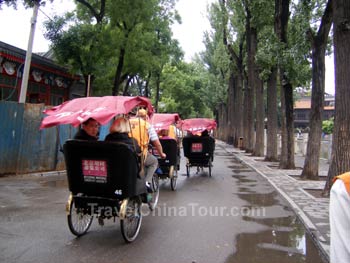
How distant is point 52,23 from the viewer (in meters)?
19.3

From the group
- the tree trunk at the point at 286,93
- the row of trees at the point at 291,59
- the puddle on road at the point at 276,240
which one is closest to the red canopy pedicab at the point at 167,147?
the puddle on road at the point at 276,240

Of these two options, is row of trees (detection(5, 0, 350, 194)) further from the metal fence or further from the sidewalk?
the metal fence

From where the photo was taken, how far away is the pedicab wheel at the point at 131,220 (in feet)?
18.9

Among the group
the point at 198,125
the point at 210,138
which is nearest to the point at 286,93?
the point at 210,138

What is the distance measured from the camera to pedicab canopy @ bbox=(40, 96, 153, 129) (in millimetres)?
5203

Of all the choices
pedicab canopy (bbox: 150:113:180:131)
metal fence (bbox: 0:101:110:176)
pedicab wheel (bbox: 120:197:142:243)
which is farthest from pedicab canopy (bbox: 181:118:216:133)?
pedicab wheel (bbox: 120:197:142:243)

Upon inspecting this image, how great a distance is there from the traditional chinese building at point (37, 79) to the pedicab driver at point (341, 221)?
16.6 metres

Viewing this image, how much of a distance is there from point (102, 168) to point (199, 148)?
8771mm

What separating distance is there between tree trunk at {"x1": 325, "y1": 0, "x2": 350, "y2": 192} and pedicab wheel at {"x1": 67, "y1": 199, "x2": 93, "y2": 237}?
20.2 ft

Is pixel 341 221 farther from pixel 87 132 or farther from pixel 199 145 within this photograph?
pixel 199 145

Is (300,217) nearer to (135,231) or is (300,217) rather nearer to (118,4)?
(135,231)

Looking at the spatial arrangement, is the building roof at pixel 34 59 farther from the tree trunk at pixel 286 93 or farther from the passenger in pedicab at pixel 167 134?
the tree trunk at pixel 286 93

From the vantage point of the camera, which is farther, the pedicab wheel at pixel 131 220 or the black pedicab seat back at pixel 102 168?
the pedicab wheel at pixel 131 220

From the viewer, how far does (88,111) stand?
5.41 metres
